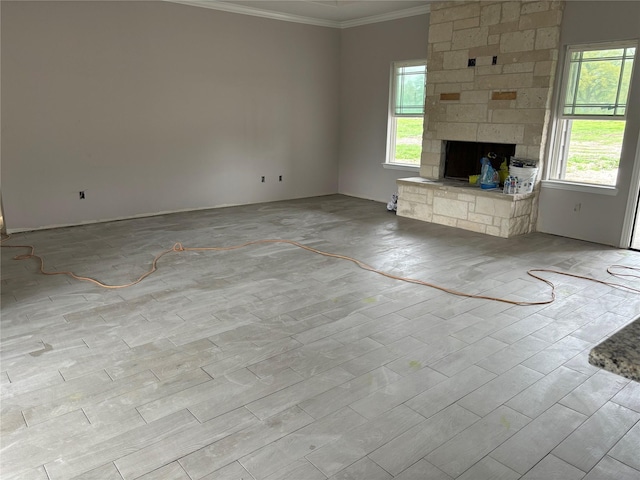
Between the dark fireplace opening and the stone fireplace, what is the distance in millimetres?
86

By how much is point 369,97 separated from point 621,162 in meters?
3.84

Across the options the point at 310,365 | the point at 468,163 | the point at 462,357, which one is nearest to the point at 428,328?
the point at 462,357

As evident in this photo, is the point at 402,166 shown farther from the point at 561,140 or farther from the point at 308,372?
the point at 308,372

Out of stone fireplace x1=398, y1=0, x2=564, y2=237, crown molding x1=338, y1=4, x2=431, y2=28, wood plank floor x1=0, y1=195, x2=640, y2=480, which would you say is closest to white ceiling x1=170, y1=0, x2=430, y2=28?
crown molding x1=338, y1=4, x2=431, y2=28

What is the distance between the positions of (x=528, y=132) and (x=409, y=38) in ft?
7.94

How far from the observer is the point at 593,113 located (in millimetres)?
5098

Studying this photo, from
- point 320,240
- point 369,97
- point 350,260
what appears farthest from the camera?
point 369,97

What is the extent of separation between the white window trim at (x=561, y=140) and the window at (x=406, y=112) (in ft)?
6.55

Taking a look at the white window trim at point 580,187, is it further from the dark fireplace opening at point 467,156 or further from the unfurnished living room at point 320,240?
the dark fireplace opening at point 467,156

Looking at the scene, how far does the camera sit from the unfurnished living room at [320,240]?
211cm

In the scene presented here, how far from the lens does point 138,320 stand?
128 inches

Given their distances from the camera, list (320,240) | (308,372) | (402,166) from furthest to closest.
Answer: (402,166), (320,240), (308,372)

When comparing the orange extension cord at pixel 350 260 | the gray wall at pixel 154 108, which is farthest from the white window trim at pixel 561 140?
the gray wall at pixel 154 108

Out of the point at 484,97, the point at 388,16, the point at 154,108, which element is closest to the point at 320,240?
the point at 484,97
